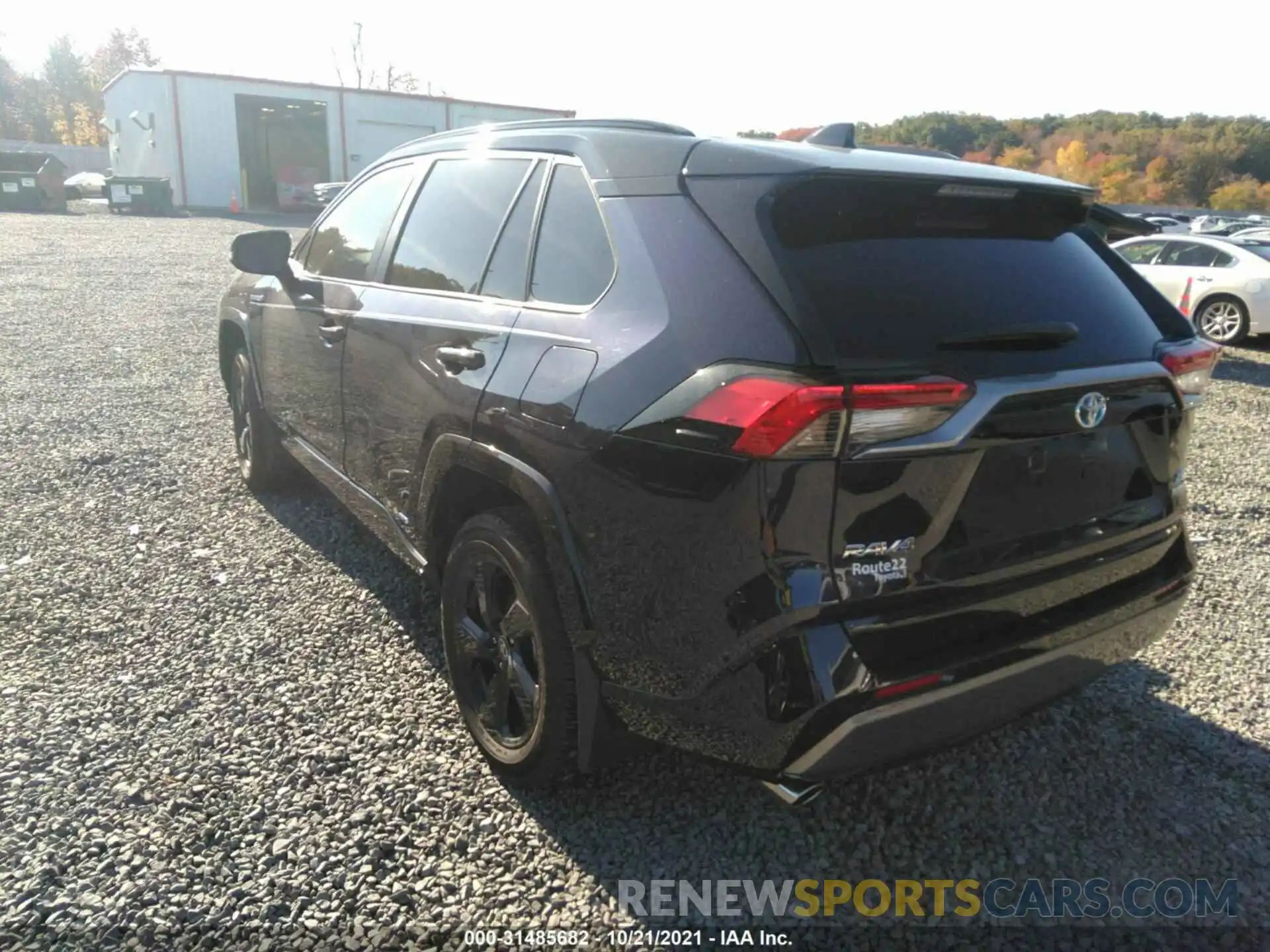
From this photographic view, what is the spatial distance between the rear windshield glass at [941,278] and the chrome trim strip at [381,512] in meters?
1.71

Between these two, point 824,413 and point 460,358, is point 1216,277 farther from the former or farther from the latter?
point 824,413

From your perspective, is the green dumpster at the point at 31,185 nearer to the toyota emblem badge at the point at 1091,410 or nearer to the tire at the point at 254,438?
the tire at the point at 254,438

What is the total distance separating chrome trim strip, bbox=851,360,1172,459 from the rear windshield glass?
3 cm

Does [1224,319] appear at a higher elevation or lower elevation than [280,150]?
lower

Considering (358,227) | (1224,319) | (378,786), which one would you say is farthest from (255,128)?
(378,786)

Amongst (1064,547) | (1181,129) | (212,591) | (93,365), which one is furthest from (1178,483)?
(1181,129)

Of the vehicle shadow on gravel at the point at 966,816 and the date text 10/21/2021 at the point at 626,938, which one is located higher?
the vehicle shadow on gravel at the point at 966,816

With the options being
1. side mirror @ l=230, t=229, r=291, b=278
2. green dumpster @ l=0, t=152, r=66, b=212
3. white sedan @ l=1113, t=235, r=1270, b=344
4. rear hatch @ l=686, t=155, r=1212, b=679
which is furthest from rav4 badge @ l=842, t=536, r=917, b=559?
green dumpster @ l=0, t=152, r=66, b=212

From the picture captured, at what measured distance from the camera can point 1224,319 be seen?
12.1 m

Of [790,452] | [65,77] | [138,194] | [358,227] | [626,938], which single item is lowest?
[626,938]

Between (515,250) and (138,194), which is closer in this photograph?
(515,250)

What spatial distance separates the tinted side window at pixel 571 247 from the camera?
2.41 meters

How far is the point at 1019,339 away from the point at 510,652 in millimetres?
1595

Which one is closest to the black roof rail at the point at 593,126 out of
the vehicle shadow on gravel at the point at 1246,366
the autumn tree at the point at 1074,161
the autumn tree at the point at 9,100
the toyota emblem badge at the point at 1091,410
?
the toyota emblem badge at the point at 1091,410
